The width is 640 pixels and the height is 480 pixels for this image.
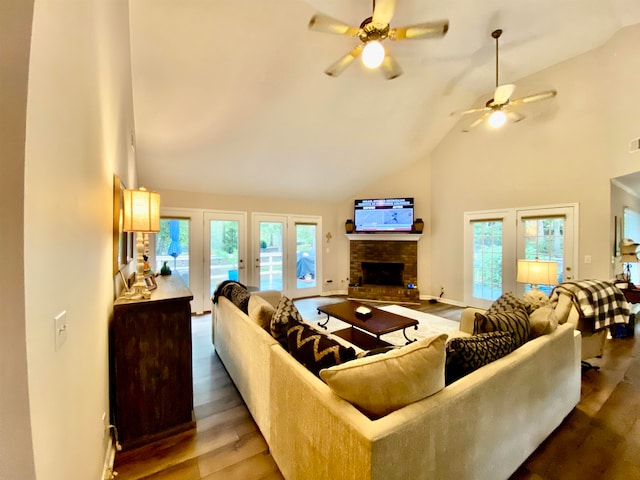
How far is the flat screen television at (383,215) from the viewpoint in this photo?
5793mm

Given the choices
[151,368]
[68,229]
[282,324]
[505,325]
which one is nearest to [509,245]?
[505,325]

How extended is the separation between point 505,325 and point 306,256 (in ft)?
15.5

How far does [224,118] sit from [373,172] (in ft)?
10.8

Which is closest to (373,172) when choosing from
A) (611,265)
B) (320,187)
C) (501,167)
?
(320,187)

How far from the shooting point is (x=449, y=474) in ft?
3.70

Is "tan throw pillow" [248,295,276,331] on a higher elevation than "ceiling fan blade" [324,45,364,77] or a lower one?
lower

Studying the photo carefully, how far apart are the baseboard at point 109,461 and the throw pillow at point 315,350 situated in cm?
124

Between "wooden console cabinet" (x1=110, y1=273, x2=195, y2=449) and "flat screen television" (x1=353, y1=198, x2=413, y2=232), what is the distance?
4692 mm

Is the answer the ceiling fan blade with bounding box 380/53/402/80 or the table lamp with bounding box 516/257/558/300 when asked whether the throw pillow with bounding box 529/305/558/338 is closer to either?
the table lamp with bounding box 516/257/558/300

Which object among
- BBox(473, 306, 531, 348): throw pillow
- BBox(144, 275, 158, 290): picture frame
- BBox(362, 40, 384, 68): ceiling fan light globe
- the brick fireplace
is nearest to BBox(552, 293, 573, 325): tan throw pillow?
BBox(473, 306, 531, 348): throw pillow

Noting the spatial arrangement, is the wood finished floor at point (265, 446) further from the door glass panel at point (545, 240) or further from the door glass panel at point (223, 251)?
the door glass panel at point (223, 251)

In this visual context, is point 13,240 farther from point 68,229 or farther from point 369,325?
point 369,325

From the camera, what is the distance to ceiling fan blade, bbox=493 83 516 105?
3.20 m

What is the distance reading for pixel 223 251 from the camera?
5117 mm
